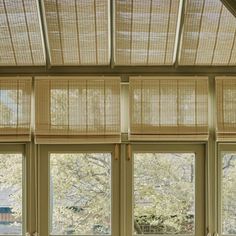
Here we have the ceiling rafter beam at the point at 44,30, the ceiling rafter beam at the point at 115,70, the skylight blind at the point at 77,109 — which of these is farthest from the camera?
the ceiling rafter beam at the point at 115,70

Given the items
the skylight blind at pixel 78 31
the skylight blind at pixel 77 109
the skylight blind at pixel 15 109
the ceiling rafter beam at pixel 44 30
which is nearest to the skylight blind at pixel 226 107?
the skylight blind at pixel 77 109

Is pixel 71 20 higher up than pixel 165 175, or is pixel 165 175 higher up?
pixel 71 20

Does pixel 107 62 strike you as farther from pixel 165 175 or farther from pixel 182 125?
pixel 165 175

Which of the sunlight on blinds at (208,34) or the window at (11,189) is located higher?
the sunlight on blinds at (208,34)

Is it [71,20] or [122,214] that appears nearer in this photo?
[71,20]

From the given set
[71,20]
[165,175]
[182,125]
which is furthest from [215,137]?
[71,20]

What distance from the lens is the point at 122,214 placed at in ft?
12.6

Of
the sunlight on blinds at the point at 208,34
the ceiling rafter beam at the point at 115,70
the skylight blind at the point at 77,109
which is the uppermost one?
the sunlight on blinds at the point at 208,34

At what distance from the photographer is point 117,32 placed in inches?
143

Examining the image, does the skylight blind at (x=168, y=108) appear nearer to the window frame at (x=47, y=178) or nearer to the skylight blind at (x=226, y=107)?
the skylight blind at (x=226, y=107)

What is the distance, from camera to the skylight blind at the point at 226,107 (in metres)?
3.82

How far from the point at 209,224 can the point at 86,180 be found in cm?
130

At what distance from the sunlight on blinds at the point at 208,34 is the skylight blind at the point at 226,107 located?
0.20m

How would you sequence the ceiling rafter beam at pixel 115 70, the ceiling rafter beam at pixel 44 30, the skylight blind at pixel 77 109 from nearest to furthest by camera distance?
the ceiling rafter beam at pixel 44 30 → the skylight blind at pixel 77 109 → the ceiling rafter beam at pixel 115 70
